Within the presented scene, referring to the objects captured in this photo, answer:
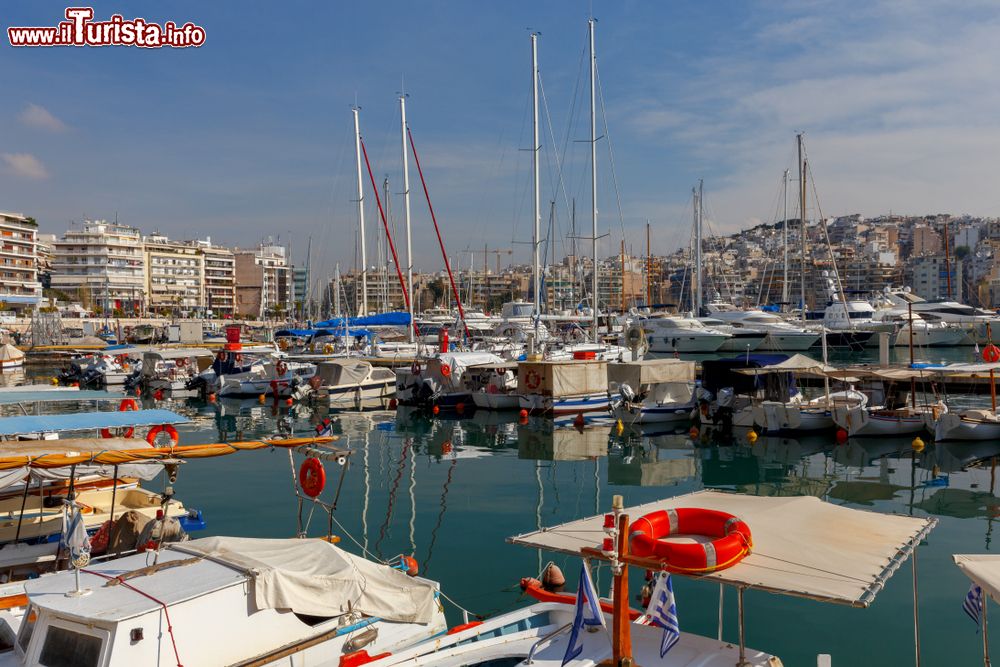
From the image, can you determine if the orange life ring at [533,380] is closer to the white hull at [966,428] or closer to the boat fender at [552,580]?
the white hull at [966,428]

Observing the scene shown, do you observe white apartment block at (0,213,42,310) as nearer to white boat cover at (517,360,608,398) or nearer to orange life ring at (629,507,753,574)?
white boat cover at (517,360,608,398)

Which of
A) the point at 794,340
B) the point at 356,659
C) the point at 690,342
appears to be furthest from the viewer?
the point at 690,342

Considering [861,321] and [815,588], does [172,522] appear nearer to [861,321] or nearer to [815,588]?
[815,588]

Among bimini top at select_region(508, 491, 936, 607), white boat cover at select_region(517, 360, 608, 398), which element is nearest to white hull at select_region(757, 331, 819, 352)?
white boat cover at select_region(517, 360, 608, 398)

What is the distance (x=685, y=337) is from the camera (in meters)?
74.2

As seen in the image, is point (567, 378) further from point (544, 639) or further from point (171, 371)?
point (544, 639)

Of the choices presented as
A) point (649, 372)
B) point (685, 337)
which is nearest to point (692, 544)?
point (649, 372)

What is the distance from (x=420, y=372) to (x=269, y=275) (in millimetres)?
148413

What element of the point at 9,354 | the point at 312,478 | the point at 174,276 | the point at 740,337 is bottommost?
the point at 740,337

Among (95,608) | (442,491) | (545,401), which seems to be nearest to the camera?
(95,608)

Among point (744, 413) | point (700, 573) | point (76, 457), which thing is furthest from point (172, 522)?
point (744, 413)

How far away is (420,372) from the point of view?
38.7 m

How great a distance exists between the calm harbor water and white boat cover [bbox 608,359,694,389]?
3.43 metres

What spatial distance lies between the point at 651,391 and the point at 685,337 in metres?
42.5
